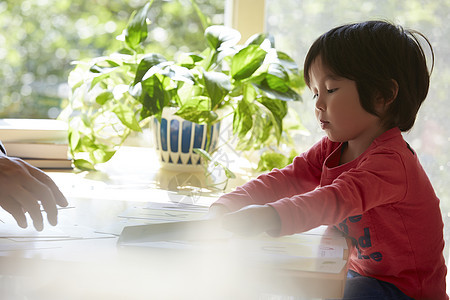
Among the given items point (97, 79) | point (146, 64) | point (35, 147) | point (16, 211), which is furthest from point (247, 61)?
point (16, 211)

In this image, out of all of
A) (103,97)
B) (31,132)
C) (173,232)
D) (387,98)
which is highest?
(387,98)

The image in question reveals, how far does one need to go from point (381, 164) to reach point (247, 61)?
521 millimetres

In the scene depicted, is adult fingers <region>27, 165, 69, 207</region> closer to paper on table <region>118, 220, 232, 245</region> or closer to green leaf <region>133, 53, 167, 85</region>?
paper on table <region>118, 220, 232, 245</region>

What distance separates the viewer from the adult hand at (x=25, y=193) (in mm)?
735

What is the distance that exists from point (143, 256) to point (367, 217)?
13.9 inches

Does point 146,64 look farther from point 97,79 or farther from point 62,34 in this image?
point 62,34

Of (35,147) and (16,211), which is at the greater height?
(16,211)

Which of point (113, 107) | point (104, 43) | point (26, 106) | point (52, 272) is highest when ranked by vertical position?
point (52, 272)

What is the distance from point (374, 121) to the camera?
2.89ft

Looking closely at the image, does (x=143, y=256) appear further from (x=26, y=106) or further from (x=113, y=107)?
(x=26, y=106)

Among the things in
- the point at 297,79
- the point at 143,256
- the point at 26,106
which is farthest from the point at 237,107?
the point at 26,106

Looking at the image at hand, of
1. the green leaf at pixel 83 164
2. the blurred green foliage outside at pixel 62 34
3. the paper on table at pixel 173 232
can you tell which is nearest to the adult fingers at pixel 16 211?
the paper on table at pixel 173 232

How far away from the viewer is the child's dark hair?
0.83 meters

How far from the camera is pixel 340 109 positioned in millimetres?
855
